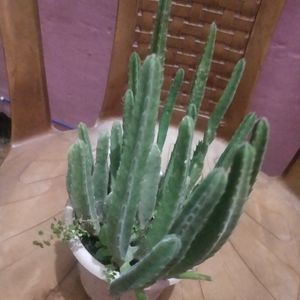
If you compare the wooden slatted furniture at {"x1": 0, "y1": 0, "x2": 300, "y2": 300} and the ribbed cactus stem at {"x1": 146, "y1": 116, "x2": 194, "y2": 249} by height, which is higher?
the ribbed cactus stem at {"x1": 146, "y1": 116, "x2": 194, "y2": 249}

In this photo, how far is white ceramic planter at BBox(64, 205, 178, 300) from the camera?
0.53 meters

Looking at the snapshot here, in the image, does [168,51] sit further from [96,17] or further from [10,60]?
[96,17]

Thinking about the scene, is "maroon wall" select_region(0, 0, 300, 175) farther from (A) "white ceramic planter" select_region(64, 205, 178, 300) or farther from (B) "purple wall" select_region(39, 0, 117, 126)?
(A) "white ceramic planter" select_region(64, 205, 178, 300)

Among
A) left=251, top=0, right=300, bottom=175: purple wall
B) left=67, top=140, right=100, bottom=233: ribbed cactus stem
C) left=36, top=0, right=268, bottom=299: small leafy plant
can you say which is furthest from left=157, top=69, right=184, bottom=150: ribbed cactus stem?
left=251, top=0, right=300, bottom=175: purple wall

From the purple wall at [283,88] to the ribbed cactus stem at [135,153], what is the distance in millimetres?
766

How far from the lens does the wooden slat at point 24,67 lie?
0.77 metres

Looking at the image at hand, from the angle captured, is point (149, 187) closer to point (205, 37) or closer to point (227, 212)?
point (227, 212)

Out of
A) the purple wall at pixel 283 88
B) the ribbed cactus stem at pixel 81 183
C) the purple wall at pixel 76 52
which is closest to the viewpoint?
the ribbed cactus stem at pixel 81 183

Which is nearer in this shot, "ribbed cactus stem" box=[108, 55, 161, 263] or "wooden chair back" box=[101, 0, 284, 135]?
"ribbed cactus stem" box=[108, 55, 161, 263]

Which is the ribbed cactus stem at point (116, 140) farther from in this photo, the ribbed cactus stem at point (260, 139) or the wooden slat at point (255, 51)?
the wooden slat at point (255, 51)

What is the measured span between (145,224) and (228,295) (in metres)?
0.20

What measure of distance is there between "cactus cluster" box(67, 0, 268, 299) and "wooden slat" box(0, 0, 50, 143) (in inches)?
12.3

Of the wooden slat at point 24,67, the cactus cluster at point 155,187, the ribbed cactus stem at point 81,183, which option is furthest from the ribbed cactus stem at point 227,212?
the wooden slat at point 24,67

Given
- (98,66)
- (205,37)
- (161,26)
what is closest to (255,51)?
(205,37)
